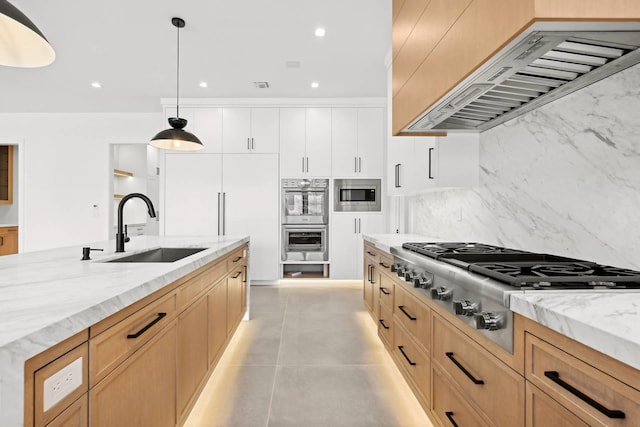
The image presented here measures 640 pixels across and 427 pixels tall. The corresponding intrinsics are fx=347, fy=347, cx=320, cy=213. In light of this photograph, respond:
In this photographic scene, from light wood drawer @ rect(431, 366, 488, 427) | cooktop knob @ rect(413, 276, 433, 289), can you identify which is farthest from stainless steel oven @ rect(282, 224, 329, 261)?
light wood drawer @ rect(431, 366, 488, 427)

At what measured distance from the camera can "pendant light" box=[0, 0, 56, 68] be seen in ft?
3.51

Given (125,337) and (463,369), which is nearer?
(125,337)

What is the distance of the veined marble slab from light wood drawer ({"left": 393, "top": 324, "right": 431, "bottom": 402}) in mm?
833

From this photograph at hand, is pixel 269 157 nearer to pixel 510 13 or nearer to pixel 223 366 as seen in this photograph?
pixel 223 366

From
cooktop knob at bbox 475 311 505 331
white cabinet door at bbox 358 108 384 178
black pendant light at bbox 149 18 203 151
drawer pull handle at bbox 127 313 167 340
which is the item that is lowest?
drawer pull handle at bbox 127 313 167 340

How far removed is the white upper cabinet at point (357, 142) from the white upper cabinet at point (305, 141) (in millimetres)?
118

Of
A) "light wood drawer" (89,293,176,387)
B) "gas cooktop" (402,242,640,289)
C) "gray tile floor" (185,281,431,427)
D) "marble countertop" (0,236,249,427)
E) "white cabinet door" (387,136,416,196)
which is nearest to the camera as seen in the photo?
"marble countertop" (0,236,249,427)

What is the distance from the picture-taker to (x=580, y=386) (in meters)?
0.75

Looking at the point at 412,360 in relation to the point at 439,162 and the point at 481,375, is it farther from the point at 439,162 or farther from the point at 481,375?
the point at 439,162

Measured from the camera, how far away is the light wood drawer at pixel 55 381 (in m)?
0.68

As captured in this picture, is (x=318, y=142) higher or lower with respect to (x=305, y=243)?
higher

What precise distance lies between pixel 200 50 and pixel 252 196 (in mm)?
2076

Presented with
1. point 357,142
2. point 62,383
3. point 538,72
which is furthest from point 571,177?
point 357,142

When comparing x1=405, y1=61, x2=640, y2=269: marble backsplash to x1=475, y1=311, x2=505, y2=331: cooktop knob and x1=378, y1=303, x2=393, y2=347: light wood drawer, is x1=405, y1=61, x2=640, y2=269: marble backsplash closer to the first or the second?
x1=475, y1=311, x2=505, y2=331: cooktop knob
